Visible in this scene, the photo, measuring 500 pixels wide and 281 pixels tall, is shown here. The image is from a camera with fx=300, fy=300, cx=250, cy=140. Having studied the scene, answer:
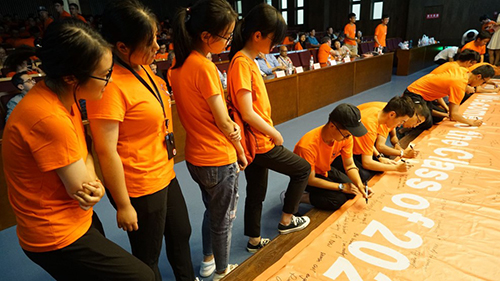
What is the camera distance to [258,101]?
124 cm

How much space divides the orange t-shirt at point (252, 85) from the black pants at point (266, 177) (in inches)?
2.4

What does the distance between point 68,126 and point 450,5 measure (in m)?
10.5

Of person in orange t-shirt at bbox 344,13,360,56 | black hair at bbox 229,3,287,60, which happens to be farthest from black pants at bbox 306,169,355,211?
person in orange t-shirt at bbox 344,13,360,56

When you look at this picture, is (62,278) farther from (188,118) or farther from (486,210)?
(486,210)

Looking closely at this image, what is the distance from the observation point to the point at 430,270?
1.16 metres

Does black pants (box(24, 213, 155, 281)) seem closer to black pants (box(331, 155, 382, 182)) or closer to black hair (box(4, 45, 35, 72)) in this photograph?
black hair (box(4, 45, 35, 72))

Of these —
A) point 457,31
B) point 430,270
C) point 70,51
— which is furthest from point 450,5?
point 70,51

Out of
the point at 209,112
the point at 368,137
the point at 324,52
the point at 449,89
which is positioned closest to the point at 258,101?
the point at 209,112

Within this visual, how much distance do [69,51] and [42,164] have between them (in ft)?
0.81

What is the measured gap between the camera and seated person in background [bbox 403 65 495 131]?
2.63 meters

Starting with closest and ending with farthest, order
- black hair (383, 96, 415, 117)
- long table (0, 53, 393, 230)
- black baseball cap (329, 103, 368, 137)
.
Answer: black baseball cap (329, 103, 368, 137), black hair (383, 96, 415, 117), long table (0, 53, 393, 230)

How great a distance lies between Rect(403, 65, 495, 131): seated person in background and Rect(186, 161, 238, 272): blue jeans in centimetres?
221

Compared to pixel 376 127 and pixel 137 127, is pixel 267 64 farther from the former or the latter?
pixel 137 127
